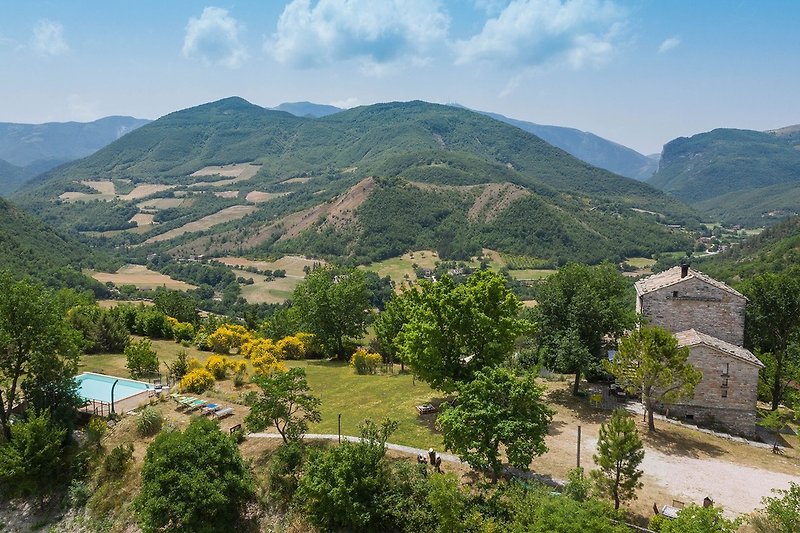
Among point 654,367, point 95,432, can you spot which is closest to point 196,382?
point 95,432

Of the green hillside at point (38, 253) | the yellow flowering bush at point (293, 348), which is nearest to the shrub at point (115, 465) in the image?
the yellow flowering bush at point (293, 348)

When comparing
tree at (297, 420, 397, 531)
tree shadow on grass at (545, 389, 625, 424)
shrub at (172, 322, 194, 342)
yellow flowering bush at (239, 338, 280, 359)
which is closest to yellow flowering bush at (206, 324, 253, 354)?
yellow flowering bush at (239, 338, 280, 359)

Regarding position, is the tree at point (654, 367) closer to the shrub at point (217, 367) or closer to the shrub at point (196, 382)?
the shrub at point (196, 382)

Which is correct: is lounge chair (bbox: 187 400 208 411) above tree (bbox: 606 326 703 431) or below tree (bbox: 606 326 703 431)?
below

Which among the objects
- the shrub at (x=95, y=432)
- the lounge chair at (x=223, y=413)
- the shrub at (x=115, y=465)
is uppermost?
the lounge chair at (x=223, y=413)

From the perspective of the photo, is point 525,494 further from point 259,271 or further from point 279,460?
point 259,271

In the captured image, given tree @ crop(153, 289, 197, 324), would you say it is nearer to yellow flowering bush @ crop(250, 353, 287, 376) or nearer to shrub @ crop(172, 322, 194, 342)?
shrub @ crop(172, 322, 194, 342)
